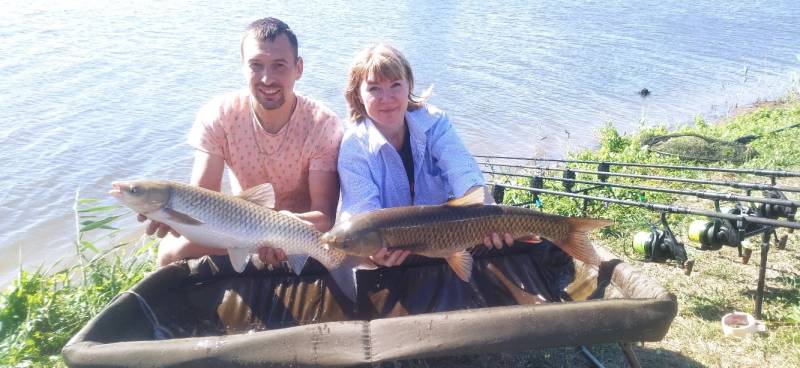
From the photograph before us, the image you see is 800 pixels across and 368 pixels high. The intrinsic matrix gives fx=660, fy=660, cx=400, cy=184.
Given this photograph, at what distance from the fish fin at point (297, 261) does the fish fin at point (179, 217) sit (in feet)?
1.54

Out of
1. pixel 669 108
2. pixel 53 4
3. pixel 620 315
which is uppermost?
pixel 53 4

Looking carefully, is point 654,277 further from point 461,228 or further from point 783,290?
point 461,228

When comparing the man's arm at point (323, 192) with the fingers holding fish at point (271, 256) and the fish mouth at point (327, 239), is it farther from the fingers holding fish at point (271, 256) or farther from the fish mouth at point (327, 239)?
the fish mouth at point (327, 239)

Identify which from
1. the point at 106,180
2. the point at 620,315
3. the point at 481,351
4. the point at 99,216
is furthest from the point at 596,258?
the point at 106,180

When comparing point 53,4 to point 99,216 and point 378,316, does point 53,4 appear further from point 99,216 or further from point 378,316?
point 378,316

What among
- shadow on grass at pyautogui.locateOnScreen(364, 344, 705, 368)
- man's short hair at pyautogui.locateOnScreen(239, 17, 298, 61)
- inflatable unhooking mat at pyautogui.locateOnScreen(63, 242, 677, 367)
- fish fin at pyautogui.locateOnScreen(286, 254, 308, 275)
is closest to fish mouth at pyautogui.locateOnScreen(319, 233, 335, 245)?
fish fin at pyautogui.locateOnScreen(286, 254, 308, 275)

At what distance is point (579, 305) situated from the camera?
2.56m

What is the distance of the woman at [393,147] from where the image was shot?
3391 mm

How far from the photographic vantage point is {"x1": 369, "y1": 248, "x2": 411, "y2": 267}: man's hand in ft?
9.93

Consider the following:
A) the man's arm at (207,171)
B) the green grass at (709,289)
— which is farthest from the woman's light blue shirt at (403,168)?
the green grass at (709,289)

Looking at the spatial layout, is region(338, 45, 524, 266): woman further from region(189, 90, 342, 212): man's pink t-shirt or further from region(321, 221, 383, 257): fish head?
region(321, 221, 383, 257): fish head

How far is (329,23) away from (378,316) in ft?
51.9

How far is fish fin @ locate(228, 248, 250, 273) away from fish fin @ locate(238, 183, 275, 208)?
246 mm

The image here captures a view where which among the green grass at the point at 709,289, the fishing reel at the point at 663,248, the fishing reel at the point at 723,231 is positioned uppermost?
the fishing reel at the point at 723,231
